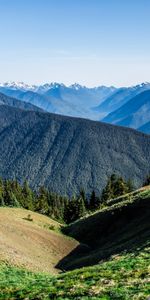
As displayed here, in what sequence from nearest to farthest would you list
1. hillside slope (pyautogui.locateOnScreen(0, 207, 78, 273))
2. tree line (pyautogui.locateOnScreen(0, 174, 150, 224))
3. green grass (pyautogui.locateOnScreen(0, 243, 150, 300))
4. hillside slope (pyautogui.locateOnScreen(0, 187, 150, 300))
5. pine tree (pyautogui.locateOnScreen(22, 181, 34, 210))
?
green grass (pyautogui.locateOnScreen(0, 243, 150, 300)) → hillside slope (pyautogui.locateOnScreen(0, 187, 150, 300)) → hillside slope (pyautogui.locateOnScreen(0, 207, 78, 273)) → tree line (pyautogui.locateOnScreen(0, 174, 150, 224)) → pine tree (pyautogui.locateOnScreen(22, 181, 34, 210))

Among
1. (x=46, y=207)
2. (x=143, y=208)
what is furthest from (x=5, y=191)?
(x=143, y=208)

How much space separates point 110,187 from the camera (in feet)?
453

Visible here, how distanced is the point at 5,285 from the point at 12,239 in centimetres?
2358

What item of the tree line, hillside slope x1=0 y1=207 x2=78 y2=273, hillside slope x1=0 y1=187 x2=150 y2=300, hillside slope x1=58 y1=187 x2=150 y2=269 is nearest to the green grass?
hillside slope x1=0 y1=187 x2=150 y2=300

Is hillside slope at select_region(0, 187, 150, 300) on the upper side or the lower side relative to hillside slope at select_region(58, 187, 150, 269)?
lower

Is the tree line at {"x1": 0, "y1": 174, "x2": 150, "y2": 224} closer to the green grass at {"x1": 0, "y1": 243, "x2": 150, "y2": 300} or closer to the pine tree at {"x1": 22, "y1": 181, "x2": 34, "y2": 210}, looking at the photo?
the pine tree at {"x1": 22, "y1": 181, "x2": 34, "y2": 210}

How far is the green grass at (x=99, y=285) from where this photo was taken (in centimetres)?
2320

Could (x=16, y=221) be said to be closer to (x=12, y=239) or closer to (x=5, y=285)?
(x=12, y=239)

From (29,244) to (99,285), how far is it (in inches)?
1192

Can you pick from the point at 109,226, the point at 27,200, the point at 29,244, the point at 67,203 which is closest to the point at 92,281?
the point at 29,244

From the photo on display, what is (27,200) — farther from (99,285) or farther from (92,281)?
(99,285)

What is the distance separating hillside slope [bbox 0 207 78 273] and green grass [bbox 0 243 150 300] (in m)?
9.95

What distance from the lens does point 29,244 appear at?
181 ft

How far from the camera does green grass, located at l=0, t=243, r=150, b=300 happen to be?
23.2 metres
